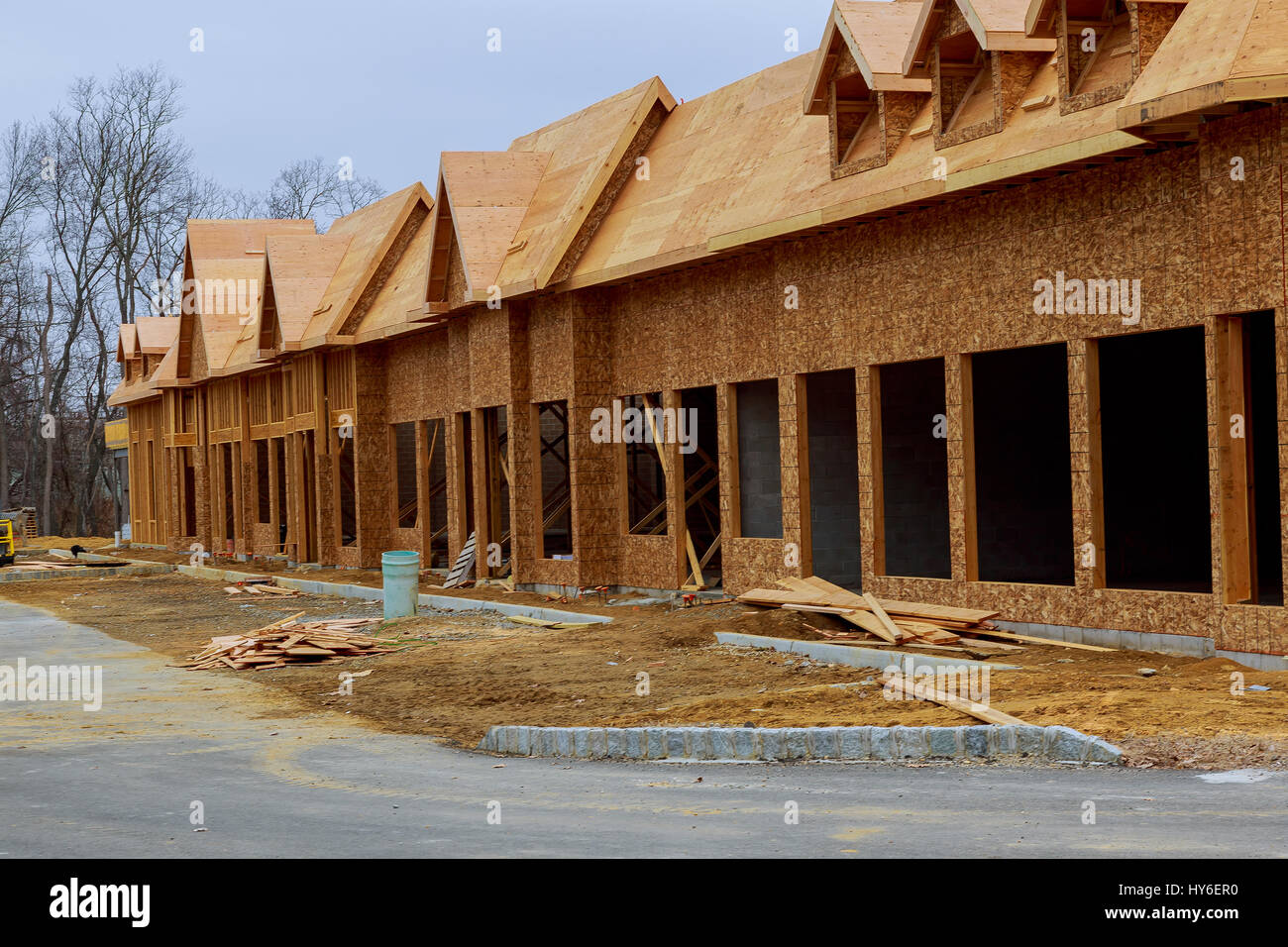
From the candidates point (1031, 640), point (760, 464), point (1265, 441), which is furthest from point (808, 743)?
point (1265, 441)

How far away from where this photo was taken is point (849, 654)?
1491 centimetres

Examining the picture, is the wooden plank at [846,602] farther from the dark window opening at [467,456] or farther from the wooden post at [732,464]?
the dark window opening at [467,456]

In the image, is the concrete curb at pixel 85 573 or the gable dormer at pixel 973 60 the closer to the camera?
the gable dormer at pixel 973 60

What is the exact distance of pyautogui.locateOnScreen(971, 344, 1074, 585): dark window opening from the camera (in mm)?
20422

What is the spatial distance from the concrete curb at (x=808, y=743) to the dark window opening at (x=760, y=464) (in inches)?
362

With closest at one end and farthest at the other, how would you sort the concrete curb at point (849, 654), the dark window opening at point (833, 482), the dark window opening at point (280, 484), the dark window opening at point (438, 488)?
the concrete curb at point (849, 654) → the dark window opening at point (833, 482) → the dark window opening at point (438, 488) → the dark window opening at point (280, 484)

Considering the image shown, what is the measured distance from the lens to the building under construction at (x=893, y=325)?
1298 centimetres

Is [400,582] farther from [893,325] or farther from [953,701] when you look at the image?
[953,701]

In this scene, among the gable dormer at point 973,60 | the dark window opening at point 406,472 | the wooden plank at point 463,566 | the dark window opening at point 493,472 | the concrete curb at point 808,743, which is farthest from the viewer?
the dark window opening at point 406,472

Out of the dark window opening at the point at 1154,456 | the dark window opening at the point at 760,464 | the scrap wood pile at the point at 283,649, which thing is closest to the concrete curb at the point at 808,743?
→ the scrap wood pile at the point at 283,649

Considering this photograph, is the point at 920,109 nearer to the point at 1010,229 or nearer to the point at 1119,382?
the point at 1010,229

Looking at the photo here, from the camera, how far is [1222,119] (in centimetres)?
1252

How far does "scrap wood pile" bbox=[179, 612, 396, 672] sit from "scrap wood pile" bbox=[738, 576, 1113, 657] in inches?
239

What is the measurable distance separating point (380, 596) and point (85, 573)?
15.9 metres
